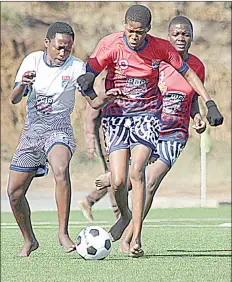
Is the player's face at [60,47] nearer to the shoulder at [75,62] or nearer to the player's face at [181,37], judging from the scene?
the shoulder at [75,62]

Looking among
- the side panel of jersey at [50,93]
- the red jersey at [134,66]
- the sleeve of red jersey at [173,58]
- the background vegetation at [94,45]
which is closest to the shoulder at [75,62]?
the side panel of jersey at [50,93]

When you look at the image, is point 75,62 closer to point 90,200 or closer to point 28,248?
point 28,248

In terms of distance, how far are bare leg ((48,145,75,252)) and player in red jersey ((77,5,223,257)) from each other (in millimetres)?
478

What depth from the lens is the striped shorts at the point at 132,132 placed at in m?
9.05

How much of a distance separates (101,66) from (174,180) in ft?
63.8

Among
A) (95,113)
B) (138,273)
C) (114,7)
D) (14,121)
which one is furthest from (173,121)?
(114,7)

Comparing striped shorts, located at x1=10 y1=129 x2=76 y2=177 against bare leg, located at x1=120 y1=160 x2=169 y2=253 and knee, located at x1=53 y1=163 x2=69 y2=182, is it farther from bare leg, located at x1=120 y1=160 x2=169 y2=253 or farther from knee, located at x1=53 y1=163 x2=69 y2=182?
bare leg, located at x1=120 y1=160 x2=169 y2=253

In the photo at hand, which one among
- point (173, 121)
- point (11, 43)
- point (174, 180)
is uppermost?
point (11, 43)

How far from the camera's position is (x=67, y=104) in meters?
9.11

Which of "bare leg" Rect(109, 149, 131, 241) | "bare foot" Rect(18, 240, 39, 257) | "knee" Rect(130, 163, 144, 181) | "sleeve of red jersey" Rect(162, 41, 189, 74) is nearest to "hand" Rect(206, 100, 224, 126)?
"sleeve of red jersey" Rect(162, 41, 189, 74)

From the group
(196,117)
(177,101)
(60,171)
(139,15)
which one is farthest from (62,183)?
(177,101)

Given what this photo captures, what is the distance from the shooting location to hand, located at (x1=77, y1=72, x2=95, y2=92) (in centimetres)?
863

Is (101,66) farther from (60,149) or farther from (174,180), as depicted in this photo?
(174,180)

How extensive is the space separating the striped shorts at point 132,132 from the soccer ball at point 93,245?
1031 millimetres
